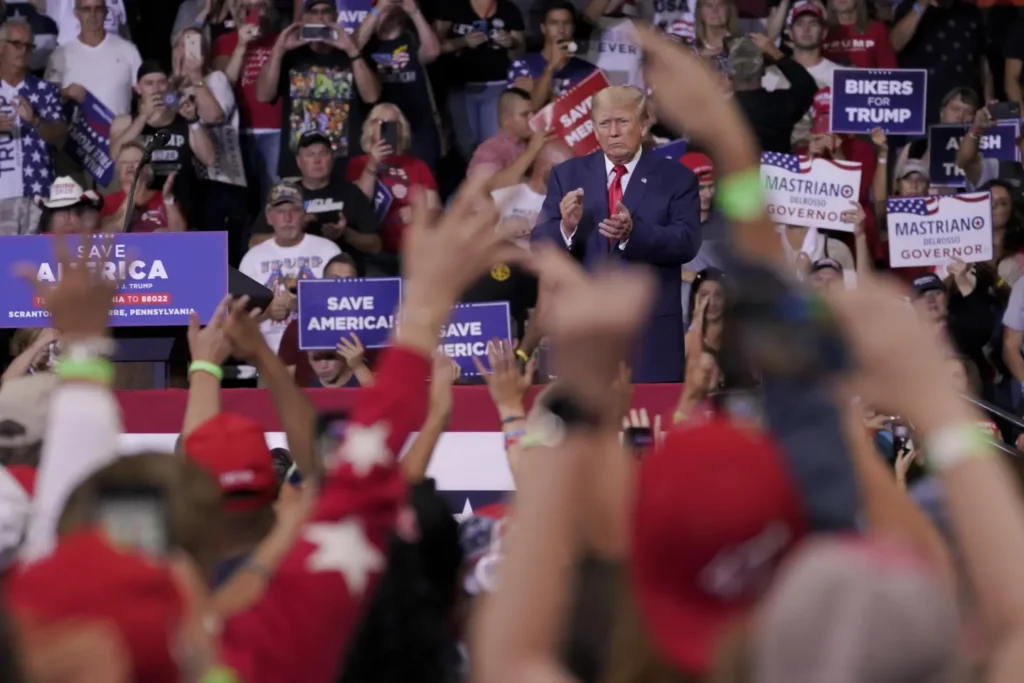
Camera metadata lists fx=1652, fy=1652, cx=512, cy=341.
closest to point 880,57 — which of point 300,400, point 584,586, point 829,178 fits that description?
point 829,178

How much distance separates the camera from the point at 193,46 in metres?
11.7

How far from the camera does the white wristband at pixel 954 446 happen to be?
1997mm

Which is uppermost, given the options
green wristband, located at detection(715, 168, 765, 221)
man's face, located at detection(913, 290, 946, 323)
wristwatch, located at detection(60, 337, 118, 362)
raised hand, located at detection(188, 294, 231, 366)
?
green wristband, located at detection(715, 168, 765, 221)

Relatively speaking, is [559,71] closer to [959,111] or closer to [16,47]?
[959,111]

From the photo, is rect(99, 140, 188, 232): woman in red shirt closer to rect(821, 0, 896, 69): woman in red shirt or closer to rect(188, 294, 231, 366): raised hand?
rect(821, 0, 896, 69): woman in red shirt

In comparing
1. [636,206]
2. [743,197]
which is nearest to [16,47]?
[636,206]

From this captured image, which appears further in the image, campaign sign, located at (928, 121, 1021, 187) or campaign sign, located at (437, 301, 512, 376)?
campaign sign, located at (928, 121, 1021, 187)

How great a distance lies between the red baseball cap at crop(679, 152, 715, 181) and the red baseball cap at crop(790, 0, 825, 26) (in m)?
1.74

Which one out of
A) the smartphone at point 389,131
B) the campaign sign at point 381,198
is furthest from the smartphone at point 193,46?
the campaign sign at point 381,198

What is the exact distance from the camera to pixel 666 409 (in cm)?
689

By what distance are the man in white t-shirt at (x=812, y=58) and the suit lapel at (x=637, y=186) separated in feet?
14.5

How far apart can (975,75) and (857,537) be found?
11.4m

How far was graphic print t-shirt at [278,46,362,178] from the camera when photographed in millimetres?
11391

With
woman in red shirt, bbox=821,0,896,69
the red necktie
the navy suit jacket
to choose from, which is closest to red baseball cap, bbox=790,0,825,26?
woman in red shirt, bbox=821,0,896,69
